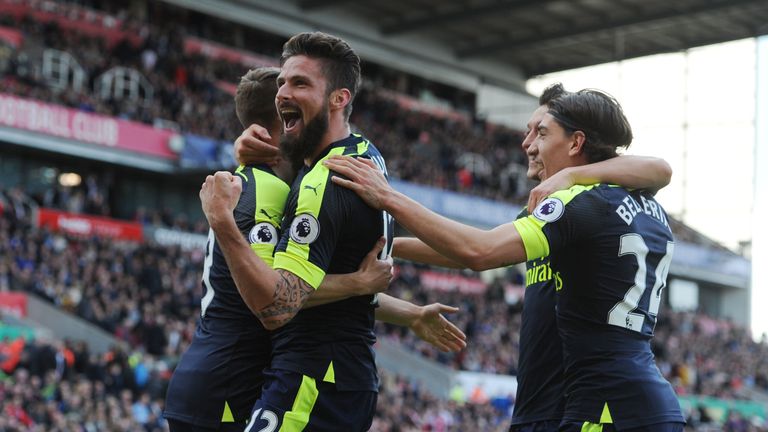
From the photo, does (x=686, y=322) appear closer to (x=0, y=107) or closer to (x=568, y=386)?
(x=0, y=107)

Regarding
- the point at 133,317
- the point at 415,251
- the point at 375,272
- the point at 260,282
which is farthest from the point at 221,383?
the point at 133,317

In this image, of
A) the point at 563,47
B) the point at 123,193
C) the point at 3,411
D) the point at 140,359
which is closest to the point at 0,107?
the point at 123,193

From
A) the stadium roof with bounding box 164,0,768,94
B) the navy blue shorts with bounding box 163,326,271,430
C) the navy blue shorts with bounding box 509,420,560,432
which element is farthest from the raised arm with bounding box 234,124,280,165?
the stadium roof with bounding box 164,0,768,94

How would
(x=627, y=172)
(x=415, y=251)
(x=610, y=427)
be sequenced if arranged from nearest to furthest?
1. (x=610, y=427)
2. (x=627, y=172)
3. (x=415, y=251)

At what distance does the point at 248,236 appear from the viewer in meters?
4.77

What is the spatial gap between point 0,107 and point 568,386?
25.4 metres

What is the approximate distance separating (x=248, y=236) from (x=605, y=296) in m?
1.61

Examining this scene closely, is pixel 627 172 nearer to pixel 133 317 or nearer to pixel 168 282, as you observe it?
pixel 133 317

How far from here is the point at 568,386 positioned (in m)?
4.54

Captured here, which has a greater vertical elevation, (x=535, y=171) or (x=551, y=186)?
(x=535, y=171)

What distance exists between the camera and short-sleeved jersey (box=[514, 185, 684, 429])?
4332mm

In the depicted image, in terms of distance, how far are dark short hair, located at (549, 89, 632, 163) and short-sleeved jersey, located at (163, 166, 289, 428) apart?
1334mm

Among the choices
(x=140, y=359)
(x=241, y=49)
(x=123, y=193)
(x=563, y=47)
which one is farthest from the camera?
(x=563, y=47)

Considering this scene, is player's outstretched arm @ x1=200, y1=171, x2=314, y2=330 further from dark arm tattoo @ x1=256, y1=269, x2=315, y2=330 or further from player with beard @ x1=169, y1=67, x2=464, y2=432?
player with beard @ x1=169, y1=67, x2=464, y2=432
